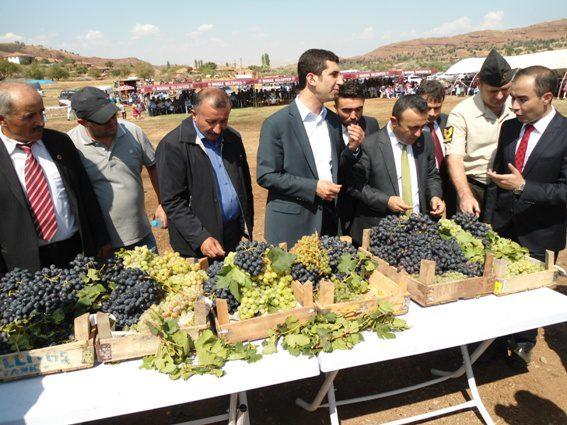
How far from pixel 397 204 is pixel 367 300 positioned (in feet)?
3.72

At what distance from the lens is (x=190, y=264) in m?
2.71

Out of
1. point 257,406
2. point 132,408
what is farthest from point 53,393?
point 257,406

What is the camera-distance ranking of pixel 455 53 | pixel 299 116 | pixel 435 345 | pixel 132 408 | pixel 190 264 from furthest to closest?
pixel 455 53 < pixel 299 116 < pixel 190 264 < pixel 435 345 < pixel 132 408

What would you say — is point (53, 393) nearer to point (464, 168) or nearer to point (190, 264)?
point (190, 264)

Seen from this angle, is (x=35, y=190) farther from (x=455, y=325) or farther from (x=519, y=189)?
(x=519, y=189)

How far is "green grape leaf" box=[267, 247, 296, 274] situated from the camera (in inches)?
93.8

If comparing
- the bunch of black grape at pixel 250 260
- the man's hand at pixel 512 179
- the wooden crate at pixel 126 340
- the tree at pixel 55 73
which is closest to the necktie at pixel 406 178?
the man's hand at pixel 512 179

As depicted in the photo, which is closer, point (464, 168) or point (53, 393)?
point (53, 393)

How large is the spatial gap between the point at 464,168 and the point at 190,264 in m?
2.82

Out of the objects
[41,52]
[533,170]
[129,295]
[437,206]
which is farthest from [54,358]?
[41,52]

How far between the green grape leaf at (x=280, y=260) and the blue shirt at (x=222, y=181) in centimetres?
126

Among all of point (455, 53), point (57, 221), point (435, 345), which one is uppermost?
point (455, 53)

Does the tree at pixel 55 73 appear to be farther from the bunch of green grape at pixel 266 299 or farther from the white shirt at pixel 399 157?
the bunch of green grape at pixel 266 299

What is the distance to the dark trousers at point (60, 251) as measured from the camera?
2.87 meters
